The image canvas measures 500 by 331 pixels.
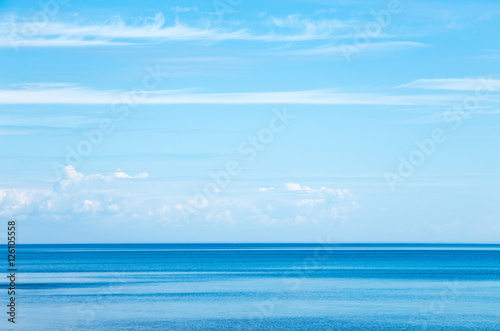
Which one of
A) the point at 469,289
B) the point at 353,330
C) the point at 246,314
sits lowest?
the point at 353,330

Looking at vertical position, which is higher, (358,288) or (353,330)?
(358,288)

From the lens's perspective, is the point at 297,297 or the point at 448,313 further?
the point at 297,297

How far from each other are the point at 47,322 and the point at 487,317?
76.7 feet

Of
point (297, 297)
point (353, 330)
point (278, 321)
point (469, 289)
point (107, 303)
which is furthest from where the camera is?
point (469, 289)

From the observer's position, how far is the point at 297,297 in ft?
162

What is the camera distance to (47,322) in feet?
119

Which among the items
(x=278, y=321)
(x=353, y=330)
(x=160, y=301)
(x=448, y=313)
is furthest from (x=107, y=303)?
(x=448, y=313)

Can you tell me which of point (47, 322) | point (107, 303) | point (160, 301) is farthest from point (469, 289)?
point (47, 322)

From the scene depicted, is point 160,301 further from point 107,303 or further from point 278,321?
point 278,321

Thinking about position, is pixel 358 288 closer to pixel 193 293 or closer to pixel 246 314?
pixel 193 293

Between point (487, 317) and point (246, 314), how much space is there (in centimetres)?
1328

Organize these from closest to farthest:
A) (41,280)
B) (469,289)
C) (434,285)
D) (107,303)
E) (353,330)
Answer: (353,330) → (107,303) → (469,289) → (434,285) → (41,280)

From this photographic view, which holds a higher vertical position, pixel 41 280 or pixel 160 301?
pixel 41 280

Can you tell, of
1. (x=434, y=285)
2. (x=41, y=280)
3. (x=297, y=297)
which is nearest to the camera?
(x=297, y=297)
